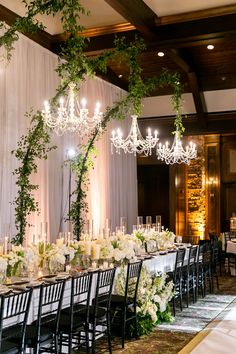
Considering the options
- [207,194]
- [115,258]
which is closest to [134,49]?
[115,258]

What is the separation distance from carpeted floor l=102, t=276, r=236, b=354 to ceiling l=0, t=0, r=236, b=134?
456 cm

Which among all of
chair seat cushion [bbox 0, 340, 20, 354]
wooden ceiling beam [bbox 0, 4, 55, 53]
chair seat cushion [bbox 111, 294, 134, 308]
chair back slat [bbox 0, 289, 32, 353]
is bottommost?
chair seat cushion [bbox 0, 340, 20, 354]

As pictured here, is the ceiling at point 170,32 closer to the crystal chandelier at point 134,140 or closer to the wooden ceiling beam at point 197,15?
the wooden ceiling beam at point 197,15

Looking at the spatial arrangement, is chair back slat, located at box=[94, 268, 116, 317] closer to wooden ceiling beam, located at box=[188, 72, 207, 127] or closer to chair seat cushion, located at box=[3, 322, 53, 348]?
chair seat cushion, located at box=[3, 322, 53, 348]

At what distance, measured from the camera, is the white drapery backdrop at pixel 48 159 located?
8750 millimetres

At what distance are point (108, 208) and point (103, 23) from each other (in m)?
4.60

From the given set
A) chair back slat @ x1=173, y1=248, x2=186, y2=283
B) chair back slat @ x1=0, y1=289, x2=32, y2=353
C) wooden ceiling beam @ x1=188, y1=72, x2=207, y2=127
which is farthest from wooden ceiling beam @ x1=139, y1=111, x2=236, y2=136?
chair back slat @ x1=0, y1=289, x2=32, y2=353

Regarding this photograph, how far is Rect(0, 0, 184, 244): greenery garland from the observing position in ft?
20.7

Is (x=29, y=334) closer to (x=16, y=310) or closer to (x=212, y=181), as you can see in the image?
(x=16, y=310)

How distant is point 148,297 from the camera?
5.98 m

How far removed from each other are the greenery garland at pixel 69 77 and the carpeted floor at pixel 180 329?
2888 mm

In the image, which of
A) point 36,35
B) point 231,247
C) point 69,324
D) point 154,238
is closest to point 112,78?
point 36,35

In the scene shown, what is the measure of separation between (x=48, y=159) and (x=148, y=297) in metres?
4.69

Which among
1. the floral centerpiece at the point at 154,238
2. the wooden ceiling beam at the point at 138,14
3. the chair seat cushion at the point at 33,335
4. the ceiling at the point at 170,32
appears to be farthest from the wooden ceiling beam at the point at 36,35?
the chair seat cushion at the point at 33,335
